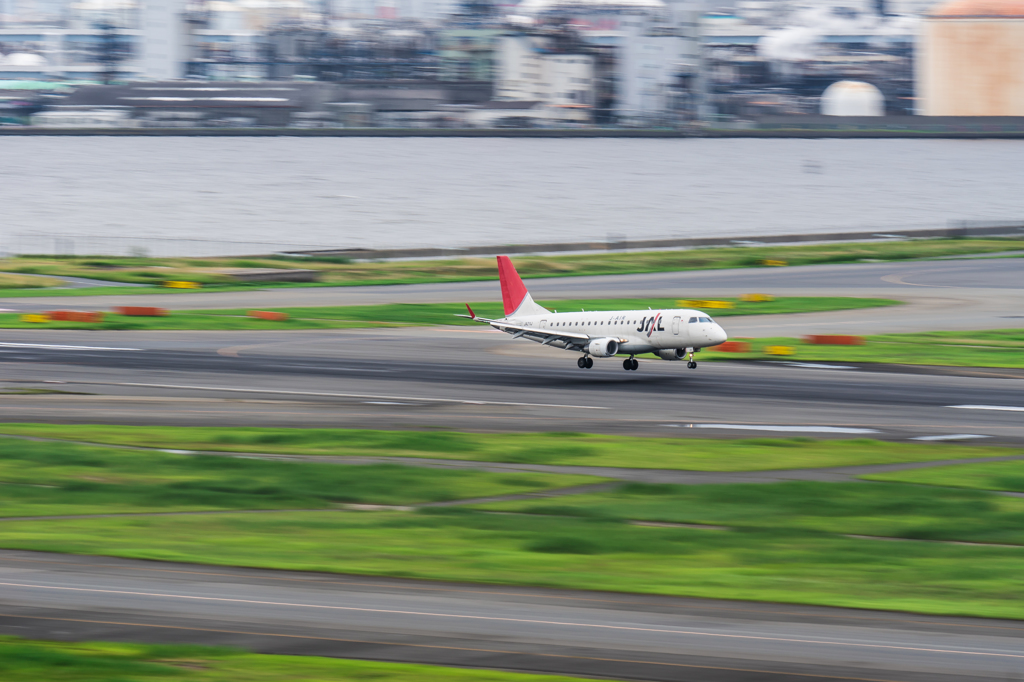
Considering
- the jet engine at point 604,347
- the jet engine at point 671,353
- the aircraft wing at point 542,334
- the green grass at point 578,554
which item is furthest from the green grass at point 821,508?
the aircraft wing at point 542,334

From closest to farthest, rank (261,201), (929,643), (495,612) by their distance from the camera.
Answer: (929,643)
(495,612)
(261,201)

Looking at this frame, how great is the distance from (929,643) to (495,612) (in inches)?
315

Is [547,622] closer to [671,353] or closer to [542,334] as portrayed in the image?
[671,353]

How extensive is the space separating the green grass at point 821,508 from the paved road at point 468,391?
7636 mm

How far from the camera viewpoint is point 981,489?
1379 inches

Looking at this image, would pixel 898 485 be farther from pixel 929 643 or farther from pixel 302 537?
pixel 302 537

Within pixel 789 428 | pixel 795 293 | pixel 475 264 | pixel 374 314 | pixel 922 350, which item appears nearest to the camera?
pixel 789 428

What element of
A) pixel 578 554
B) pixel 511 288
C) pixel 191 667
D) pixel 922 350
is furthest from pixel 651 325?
pixel 191 667

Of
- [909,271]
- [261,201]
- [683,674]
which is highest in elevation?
[261,201]

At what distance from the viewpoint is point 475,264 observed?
10994cm

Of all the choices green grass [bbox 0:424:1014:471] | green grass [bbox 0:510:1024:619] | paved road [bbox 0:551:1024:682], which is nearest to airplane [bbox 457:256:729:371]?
green grass [bbox 0:424:1014:471]

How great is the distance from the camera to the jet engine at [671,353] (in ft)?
174

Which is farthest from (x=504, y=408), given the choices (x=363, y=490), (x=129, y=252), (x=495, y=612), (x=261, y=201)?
(x=261, y=201)

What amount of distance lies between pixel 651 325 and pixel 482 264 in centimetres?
5893
